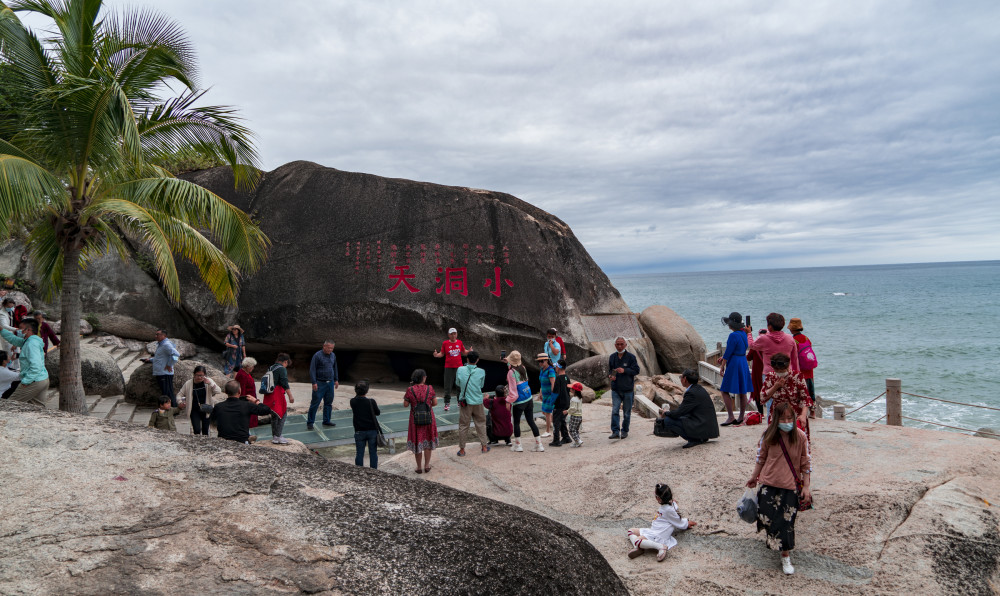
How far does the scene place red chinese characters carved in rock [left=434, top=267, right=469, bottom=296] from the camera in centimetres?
1650

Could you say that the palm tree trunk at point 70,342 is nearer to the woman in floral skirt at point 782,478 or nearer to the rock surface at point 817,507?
the rock surface at point 817,507

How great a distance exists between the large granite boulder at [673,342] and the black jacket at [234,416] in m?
13.1

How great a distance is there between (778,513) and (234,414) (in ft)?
18.9

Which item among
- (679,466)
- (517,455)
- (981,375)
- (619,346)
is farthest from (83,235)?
(981,375)

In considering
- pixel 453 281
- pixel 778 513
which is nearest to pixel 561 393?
pixel 778 513

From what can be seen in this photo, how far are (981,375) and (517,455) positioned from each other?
103ft

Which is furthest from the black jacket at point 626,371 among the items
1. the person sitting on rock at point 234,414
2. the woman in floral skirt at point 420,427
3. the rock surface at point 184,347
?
the rock surface at point 184,347

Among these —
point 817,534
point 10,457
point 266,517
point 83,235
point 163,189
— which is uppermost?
point 163,189

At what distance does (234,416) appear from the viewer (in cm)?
716

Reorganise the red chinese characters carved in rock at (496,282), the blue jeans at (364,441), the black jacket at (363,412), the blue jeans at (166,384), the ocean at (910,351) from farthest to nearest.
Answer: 1. the ocean at (910,351)
2. the red chinese characters carved in rock at (496,282)
3. the blue jeans at (166,384)
4. the blue jeans at (364,441)
5. the black jacket at (363,412)

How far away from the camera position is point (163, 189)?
29.8 ft

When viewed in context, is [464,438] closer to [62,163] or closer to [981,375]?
[62,163]

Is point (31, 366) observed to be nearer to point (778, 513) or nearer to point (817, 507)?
point (778, 513)

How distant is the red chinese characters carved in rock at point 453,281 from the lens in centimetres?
1650
